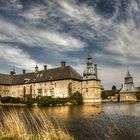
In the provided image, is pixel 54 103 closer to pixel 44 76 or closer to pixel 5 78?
pixel 44 76

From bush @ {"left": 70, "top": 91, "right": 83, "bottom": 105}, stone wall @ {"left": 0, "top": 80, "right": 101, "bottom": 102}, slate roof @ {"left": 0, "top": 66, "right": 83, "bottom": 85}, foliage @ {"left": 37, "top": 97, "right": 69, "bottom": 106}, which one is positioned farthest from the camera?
slate roof @ {"left": 0, "top": 66, "right": 83, "bottom": 85}

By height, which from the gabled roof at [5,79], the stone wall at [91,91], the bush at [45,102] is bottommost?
the bush at [45,102]

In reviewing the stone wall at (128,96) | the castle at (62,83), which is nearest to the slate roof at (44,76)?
the castle at (62,83)

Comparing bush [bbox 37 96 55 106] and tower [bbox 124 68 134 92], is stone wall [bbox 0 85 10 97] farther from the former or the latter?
tower [bbox 124 68 134 92]

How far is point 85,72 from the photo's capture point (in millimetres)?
68438

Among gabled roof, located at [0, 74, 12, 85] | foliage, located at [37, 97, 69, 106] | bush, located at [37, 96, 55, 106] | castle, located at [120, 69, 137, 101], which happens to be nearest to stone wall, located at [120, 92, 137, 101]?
castle, located at [120, 69, 137, 101]

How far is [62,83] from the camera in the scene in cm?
6444

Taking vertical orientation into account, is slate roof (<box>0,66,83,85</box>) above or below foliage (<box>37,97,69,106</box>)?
above

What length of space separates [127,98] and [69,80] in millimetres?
37463

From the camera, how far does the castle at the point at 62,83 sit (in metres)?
64.2

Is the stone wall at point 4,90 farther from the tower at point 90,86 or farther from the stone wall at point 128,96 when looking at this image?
the stone wall at point 128,96

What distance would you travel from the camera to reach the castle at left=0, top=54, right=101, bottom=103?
64.2m

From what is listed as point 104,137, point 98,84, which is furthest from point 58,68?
point 104,137

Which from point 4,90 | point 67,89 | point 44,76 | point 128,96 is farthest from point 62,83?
point 128,96
